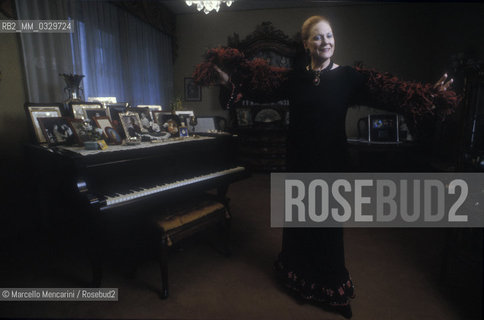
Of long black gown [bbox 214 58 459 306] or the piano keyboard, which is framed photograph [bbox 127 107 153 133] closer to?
the piano keyboard

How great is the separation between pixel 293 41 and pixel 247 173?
4.17 metres

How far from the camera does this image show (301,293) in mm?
1751

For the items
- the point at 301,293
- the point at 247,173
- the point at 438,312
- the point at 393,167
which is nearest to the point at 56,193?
the point at 247,173

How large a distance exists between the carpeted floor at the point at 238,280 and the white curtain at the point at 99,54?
1.84 meters

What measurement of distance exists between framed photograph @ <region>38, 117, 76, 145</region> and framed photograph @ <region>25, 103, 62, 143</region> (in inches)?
6.2

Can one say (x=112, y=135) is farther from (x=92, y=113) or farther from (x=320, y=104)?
(x=320, y=104)

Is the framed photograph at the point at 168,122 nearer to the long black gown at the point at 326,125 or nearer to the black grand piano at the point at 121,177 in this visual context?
the black grand piano at the point at 121,177

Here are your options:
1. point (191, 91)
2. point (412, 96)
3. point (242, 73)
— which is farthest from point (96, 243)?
point (191, 91)

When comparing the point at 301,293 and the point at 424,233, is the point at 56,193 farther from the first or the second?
the point at 424,233

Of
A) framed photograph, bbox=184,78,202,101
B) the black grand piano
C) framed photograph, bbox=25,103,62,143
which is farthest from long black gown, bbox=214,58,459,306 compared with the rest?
framed photograph, bbox=184,78,202,101

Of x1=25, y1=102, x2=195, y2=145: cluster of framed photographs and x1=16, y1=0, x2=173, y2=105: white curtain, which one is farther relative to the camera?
x1=16, y1=0, x2=173, y2=105: white curtain

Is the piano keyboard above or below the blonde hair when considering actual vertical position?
below

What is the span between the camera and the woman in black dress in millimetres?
1433

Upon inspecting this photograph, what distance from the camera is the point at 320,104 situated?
1518 mm
